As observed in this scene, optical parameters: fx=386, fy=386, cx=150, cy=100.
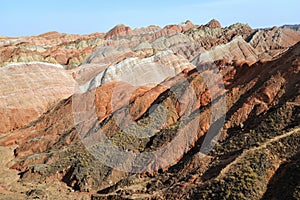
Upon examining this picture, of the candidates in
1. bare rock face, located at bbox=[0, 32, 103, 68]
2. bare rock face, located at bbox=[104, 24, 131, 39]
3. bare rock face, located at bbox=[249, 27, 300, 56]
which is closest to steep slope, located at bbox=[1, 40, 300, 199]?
bare rock face, located at bbox=[0, 32, 103, 68]

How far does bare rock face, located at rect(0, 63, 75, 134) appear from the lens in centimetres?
3906

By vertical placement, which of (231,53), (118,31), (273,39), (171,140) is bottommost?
(118,31)

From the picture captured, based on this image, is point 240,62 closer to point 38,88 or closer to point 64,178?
point 64,178

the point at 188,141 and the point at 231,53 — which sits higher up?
the point at 188,141

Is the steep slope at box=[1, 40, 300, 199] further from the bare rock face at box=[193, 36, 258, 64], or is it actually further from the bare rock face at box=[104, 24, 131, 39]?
the bare rock face at box=[104, 24, 131, 39]

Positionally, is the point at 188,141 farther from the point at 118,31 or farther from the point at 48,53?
the point at 118,31

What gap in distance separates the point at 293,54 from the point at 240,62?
16.0 ft

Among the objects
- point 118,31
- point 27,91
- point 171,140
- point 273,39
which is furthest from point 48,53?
point 171,140

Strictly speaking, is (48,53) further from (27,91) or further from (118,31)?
(118,31)

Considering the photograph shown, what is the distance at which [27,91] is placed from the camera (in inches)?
1654

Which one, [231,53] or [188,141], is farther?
[231,53]

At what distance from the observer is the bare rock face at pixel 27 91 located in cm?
3906

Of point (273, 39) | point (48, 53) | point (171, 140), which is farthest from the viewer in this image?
point (273, 39)

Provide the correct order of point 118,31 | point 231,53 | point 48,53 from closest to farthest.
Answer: point 231,53, point 48,53, point 118,31
